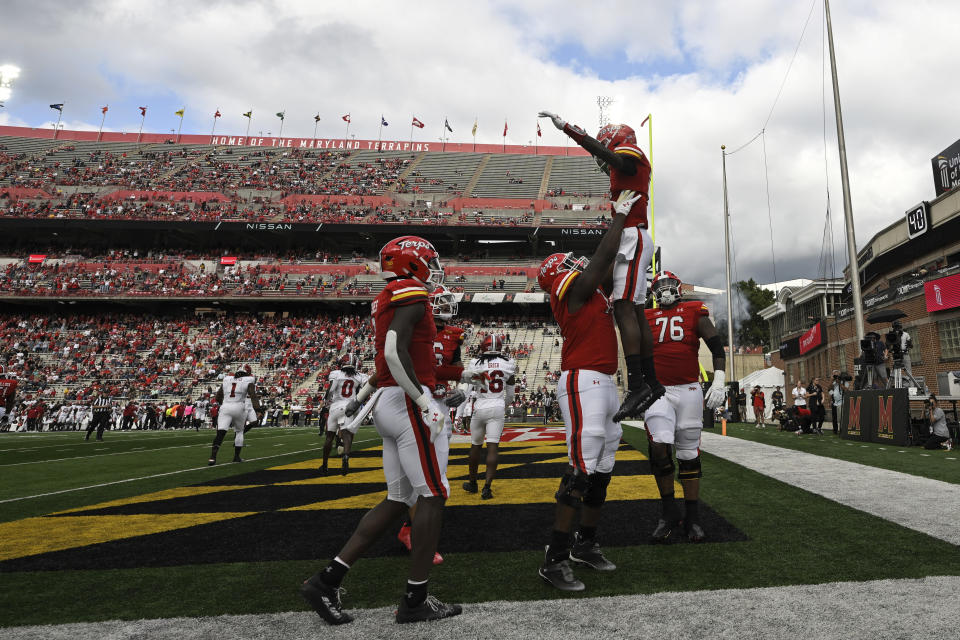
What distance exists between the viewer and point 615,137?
12.1 feet

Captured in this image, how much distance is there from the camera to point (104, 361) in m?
35.0

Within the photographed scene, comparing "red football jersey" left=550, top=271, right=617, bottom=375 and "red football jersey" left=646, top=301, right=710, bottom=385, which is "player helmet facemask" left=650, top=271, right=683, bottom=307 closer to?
"red football jersey" left=646, top=301, right=710, bottom=385

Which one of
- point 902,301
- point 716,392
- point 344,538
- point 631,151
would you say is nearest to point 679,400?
point 716,392

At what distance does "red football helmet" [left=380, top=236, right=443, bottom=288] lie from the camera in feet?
10.5

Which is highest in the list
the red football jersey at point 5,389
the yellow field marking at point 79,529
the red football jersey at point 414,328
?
the red football jersey at point 414,328

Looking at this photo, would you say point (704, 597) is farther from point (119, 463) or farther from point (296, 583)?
point (119, 463)

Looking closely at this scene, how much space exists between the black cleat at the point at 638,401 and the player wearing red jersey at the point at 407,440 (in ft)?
3.51

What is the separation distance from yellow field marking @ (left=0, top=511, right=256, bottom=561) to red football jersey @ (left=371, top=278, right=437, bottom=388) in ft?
10.7

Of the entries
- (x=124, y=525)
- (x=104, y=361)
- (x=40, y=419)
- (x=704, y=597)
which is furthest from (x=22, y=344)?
(x=704, y=597)

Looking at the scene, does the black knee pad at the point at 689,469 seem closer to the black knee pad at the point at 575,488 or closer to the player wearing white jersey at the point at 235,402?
the black knee pad at the point at 575,488

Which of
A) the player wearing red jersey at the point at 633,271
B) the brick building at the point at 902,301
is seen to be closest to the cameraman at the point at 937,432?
the brick building at the point at 902,301

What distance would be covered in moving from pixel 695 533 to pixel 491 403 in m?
2.89

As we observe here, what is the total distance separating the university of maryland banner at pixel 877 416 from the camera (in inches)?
432

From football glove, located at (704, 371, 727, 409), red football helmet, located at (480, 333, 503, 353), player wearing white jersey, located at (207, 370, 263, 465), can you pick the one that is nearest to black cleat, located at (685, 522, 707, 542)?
football glove, located at (704, 371, 727, 409)
